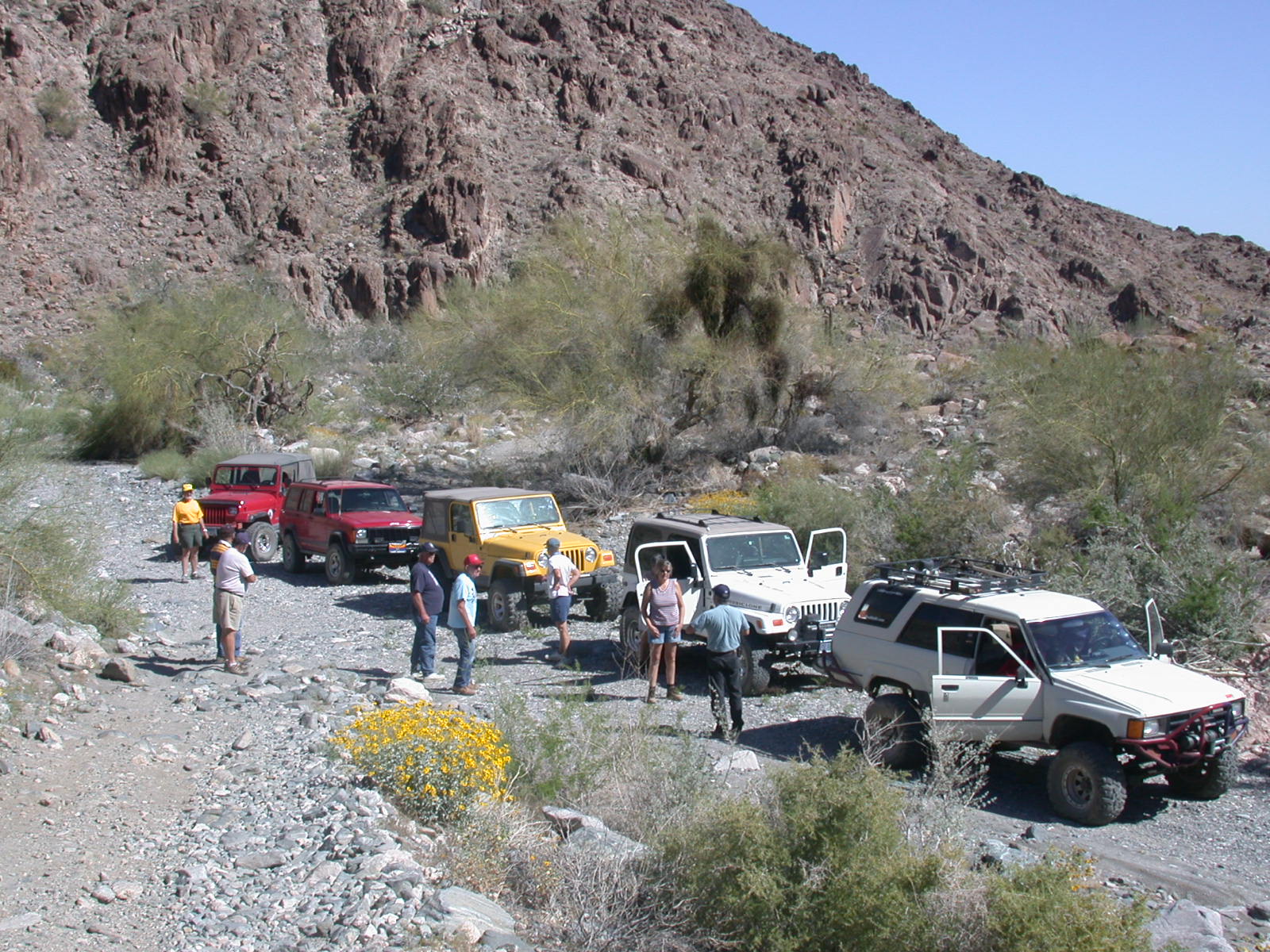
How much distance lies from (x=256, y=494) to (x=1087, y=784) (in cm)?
1607

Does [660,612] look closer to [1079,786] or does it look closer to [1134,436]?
[1079,786]

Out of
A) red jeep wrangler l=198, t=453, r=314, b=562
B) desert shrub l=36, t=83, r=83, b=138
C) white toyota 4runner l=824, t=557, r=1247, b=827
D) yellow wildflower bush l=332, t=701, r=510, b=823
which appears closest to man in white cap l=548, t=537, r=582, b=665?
white toyota 4runner l=824, t=557, r=1247, b=827

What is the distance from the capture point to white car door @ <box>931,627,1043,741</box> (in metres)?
7.98

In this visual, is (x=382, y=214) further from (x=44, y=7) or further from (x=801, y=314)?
(x=801, y=314)

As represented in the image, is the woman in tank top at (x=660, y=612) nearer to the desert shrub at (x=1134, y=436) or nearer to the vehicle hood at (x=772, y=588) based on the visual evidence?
the vehicle hood at (x=772, y=588)

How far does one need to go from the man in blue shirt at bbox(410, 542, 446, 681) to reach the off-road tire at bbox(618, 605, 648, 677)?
6.63ft

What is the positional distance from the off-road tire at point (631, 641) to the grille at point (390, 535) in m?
6.24

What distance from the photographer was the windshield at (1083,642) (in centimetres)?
812

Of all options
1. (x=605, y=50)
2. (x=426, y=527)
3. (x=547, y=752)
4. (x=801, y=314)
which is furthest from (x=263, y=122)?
(x=547, y=752)

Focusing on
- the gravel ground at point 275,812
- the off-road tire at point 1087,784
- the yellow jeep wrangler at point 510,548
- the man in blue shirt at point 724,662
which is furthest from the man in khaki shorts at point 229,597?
the off-road tire at point 1087,784

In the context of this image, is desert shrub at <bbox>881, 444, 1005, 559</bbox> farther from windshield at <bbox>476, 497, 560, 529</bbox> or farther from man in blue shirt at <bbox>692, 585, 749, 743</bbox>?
man in blue shirt at <bbox>692, 585, 749, 743</bbox>

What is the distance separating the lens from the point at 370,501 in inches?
706

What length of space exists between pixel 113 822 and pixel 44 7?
69729 millimetres

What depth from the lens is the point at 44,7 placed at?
62.2m
